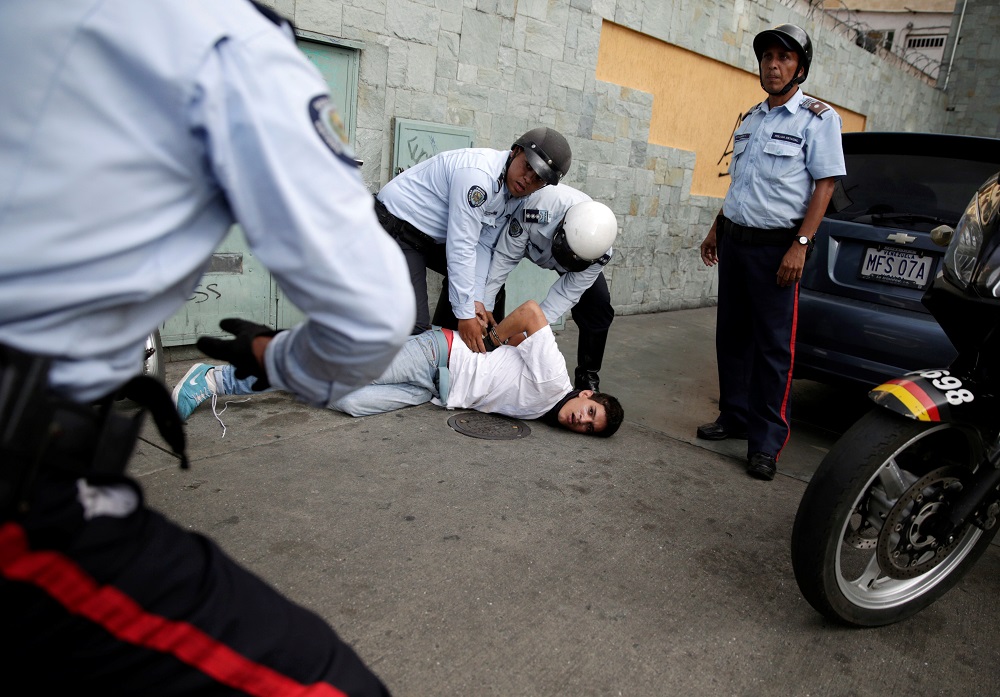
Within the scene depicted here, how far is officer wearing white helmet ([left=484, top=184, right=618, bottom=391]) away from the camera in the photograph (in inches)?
172

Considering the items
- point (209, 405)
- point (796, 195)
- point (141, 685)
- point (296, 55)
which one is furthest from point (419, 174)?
point (141, 685)

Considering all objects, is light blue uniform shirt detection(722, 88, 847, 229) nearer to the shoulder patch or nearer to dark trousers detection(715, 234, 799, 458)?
dark trousers detection(715, 234, 799, 458)

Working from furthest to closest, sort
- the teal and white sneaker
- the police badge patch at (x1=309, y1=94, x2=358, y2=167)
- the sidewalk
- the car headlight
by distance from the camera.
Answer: the teal and white sneaker, the car headlight, the sidewalk, the police badge patch at (x1=309, y1=94, x2=358, y2=167)

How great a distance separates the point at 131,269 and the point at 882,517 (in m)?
2.32

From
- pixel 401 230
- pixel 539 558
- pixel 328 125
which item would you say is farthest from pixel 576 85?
pixel 328 125

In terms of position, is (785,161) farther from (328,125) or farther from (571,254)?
(328,125)

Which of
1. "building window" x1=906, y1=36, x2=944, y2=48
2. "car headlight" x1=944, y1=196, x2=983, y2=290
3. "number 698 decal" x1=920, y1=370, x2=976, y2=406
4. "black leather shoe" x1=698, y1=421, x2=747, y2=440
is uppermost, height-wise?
"building window" x1=906, y1=36, x2=944, y2=48

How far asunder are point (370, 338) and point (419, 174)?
350 cm

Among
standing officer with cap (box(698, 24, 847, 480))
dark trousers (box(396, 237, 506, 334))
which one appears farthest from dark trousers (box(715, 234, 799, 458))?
dark trousers (box(396, 237, 506, 334))

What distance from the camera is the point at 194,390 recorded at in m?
3.65

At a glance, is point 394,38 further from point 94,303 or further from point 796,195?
point 94,303

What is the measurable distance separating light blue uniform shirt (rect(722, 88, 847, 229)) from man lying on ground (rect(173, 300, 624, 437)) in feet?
3.97

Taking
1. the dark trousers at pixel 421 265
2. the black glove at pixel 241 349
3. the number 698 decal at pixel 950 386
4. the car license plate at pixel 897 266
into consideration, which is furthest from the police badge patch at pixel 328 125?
the car license plate at pixel 897 266

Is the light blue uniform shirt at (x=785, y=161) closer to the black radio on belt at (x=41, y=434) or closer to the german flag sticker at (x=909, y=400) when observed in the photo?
the german flag sticker at (x=909, y=400)
